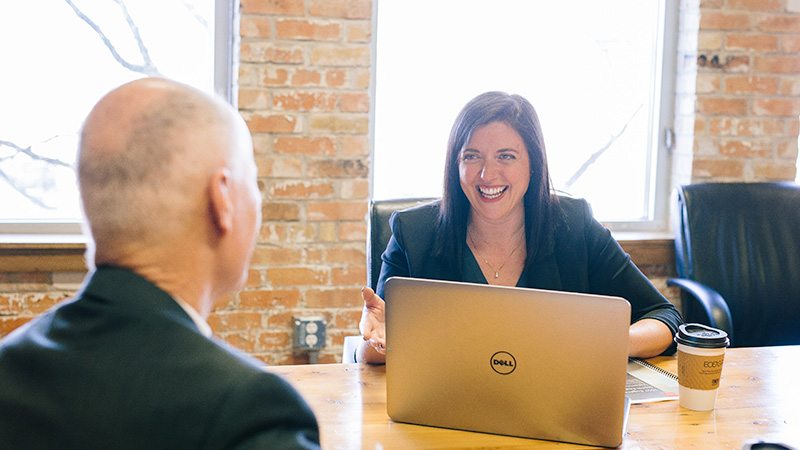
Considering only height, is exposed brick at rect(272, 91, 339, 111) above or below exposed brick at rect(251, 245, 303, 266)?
above

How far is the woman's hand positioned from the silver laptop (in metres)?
0.24

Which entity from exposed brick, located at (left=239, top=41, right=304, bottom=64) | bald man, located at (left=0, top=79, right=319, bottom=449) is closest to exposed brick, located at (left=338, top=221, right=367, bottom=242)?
exposed brick, located at (left=239, top=41, right=304, bottom=64)

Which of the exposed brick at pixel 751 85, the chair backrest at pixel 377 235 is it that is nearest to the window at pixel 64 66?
the chair backrest at pixel 377 235

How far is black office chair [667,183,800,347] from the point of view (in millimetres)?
2539

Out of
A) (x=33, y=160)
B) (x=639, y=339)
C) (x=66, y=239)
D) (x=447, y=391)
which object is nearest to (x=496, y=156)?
(x=639, y=339)

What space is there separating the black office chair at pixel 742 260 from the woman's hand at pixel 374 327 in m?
1.36

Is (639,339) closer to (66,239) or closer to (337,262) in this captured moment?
(337,262)

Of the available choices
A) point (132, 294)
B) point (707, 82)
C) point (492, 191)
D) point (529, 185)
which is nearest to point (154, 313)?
point (132, 294)

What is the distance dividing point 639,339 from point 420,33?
1625mm

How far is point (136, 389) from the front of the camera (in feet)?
2.26

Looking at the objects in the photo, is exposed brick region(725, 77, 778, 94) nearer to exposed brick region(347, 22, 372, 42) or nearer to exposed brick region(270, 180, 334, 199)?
exposed brick region(347, 22, 372, 42)

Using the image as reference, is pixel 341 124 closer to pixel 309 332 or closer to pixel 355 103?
pixel 355 103

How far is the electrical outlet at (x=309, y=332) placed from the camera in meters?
2.64

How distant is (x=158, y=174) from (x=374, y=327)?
838mm
